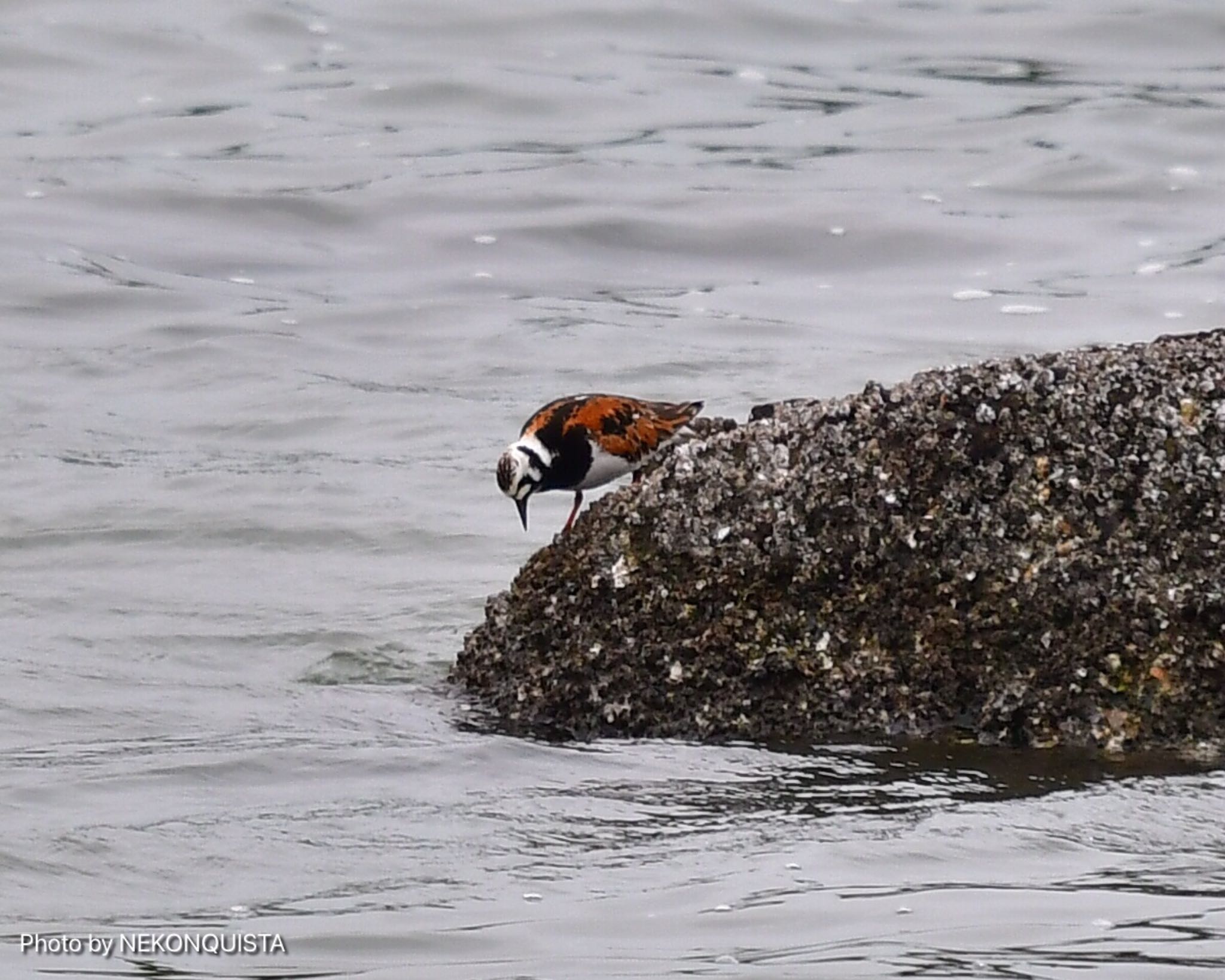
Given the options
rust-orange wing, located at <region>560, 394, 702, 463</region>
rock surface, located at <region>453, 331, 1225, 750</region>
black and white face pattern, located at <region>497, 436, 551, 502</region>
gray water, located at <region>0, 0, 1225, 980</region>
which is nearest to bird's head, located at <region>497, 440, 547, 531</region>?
black and white face pattern, located at <region>497, 436, 551, 502</region>

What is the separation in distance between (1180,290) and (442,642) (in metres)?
7.36

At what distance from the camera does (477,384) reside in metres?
12.2

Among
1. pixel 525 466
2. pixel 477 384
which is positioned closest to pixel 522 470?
pixel 525 466

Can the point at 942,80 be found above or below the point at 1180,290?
above

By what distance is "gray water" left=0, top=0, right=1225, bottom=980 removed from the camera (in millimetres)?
4770

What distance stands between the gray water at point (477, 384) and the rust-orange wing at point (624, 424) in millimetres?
840

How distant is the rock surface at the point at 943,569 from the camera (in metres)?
5.91

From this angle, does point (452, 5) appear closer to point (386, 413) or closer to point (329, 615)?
point (386, 413)

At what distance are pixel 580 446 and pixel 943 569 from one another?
7.25 ft

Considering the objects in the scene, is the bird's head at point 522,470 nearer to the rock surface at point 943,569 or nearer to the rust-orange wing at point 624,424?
the rust-orange wing at point 624,424

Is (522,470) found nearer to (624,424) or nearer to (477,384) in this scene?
(624,424)

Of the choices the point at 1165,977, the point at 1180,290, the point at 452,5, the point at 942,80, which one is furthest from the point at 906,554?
the point at 452,5

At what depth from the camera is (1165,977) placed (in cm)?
408

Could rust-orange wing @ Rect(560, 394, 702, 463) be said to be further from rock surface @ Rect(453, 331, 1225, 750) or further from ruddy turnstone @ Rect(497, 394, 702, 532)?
rock surface @ Rect(453, 331, 1225, 750)
